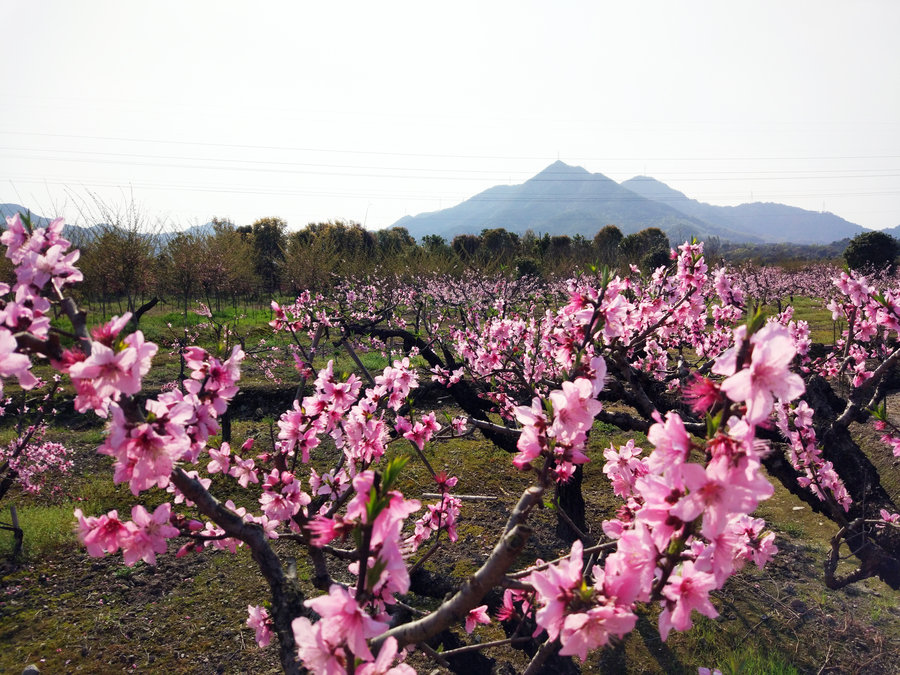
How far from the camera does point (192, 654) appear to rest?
11.4 feet

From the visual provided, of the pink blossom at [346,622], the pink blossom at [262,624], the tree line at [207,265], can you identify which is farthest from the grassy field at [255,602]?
the tree line at [207,265]

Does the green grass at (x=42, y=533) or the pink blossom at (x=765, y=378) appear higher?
the pink blossom at (x=765, y=378)

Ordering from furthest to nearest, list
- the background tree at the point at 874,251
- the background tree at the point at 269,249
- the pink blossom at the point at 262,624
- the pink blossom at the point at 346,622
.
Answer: the background tree at the point at 269,249 < the background tree at the point at 874,251 < the pink blossom at the point at 262,624 < the pink blossom at the point at 346,622

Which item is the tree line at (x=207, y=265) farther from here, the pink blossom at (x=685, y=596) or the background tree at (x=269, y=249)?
the pink blossom at (x=685, y=596)

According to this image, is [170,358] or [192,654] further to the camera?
[170,358]

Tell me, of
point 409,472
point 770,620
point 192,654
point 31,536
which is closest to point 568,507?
point 770,620

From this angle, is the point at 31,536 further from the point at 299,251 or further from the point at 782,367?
the point at 299,251

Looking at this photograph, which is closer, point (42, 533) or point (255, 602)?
point (255, 602)

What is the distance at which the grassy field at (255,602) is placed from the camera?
11.2ft

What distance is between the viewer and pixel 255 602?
3.96m

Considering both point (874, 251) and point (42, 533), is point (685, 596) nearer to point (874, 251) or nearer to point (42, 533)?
Answer: point (42, 533)

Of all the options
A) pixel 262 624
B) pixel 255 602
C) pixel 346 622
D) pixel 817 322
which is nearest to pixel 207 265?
pixel 255 602

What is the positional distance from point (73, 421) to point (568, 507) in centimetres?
973

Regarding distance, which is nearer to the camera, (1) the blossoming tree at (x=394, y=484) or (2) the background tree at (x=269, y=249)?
(1) the blossoming tree at (x=394, y=484)
